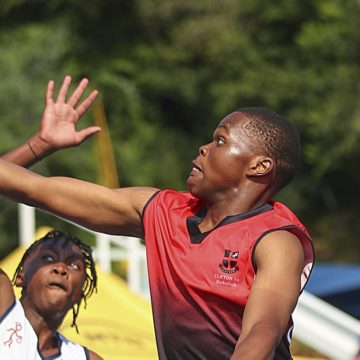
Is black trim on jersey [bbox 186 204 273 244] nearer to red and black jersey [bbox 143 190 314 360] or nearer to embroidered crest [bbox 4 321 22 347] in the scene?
red and black jersey [bbox 143 190 314 360]

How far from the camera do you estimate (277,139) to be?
3369 millimetres

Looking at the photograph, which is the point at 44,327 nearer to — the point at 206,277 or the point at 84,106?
the point at 84,106

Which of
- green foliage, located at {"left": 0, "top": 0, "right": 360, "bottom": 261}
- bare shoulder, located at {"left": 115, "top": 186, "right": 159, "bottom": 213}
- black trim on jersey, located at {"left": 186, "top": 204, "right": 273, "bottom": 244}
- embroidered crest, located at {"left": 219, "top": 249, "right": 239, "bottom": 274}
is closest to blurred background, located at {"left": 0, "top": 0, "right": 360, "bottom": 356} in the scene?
green foliage, located at {"left": 0, "top": 0, "right": 360, "bottom": 261}

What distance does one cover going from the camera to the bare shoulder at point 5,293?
3559 mm

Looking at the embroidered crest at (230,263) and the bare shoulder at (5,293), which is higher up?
the embroidered crest at (230,263)

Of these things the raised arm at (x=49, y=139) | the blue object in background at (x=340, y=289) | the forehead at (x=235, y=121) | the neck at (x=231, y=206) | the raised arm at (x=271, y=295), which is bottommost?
the blue object in background at (x=340, y=289)

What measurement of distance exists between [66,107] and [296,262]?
1.22 metres

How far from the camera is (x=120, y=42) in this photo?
803 inches

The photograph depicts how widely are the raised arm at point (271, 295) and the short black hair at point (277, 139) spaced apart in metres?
0.24

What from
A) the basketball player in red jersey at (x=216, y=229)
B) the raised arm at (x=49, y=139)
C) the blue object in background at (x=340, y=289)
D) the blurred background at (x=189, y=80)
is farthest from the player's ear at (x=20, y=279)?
the blurred background at (x=189, y=80)

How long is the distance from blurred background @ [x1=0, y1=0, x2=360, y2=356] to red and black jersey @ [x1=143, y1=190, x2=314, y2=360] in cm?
1275

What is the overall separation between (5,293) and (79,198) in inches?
15.7

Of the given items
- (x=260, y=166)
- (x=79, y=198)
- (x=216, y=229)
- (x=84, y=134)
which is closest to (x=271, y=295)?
(x=216, y=229)

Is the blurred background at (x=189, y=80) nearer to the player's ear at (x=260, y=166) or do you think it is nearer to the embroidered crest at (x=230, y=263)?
the player's ear at (x=260, y=166)
